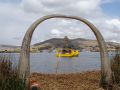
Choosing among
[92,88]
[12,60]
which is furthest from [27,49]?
[92,88]

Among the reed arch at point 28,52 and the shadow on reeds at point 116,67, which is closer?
the reed arch at point 28,52

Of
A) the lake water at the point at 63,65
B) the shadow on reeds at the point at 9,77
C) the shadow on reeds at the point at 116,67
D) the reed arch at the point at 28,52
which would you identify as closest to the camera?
the shadow on reeds at the point at 9,77

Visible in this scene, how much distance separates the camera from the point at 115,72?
12414mm

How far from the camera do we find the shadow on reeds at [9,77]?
819 cm

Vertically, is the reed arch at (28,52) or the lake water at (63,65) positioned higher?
the reed arch at (28,52)

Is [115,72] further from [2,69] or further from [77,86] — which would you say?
[2,69]

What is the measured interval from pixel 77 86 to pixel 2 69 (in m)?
3.97

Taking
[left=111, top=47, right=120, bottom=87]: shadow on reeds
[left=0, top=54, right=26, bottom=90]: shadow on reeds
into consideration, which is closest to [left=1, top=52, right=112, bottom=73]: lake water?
[left=0, top=54, right=26, bottom=90]: shadow on reeds

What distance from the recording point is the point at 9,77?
8422mm

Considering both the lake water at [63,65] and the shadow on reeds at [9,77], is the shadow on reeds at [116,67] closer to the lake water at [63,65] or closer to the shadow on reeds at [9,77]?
the lake water at [63,65]

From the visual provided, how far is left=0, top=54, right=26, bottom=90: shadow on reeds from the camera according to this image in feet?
26.9

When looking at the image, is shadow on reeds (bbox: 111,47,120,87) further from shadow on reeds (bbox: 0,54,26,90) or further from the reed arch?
shadow on reeds (bbox: 0,54,26,90)

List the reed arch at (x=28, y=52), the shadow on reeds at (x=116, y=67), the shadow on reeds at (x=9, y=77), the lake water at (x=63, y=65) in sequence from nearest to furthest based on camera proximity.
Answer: the shadow on reeds at (x=9, y=77) < the reed arch at (x=28, y=52) < the shadow on reeds at (x=116, y=67) < the lake water at (x=63, y=65)

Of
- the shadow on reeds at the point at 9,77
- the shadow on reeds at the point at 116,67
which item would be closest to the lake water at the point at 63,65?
the shadow on reeds at the point at 9,77
